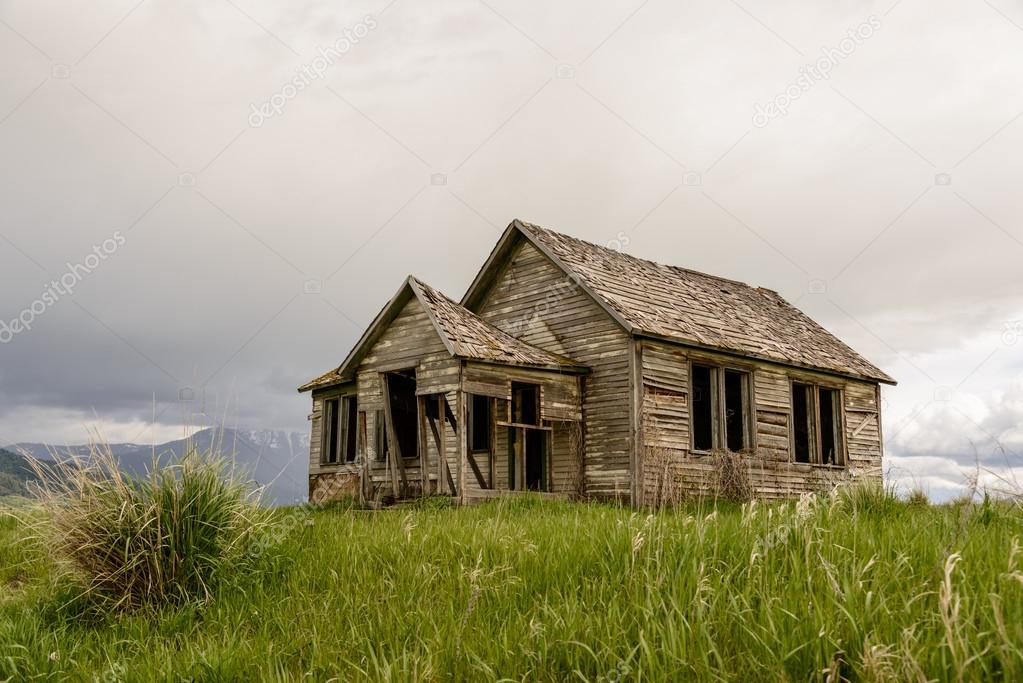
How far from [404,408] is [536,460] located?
10.5 feet

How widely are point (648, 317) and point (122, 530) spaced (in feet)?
41.9

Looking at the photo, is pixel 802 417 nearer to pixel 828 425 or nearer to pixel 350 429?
pixel 828 425

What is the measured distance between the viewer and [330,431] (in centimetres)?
2314

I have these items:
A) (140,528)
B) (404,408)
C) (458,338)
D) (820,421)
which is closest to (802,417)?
(820,421)

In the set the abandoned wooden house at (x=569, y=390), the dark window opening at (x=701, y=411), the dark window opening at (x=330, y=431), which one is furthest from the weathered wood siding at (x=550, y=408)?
the dark window opening at (x=330, y=431)

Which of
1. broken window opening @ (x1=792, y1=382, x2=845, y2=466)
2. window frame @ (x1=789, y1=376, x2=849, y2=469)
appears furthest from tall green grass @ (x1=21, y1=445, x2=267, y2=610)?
broken window opening @ (x1=792, y1=382, x2=845, y2=466)

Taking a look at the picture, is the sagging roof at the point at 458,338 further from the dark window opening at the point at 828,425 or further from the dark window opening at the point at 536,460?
the dark window opening at the point at 828,425

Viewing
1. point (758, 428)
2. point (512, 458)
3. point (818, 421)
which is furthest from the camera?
point (818, 421)

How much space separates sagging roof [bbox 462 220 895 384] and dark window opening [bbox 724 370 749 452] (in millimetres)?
915

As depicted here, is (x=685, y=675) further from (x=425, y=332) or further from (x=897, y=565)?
(x=425, y=332)

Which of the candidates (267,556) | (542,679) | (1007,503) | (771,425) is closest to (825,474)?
(771,425)

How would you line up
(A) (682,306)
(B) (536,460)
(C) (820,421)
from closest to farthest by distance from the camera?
(B) (536,460)
(A) (682,306)
(C) (820,421)

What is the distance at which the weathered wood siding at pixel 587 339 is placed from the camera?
17.5m

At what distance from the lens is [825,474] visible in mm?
21875
